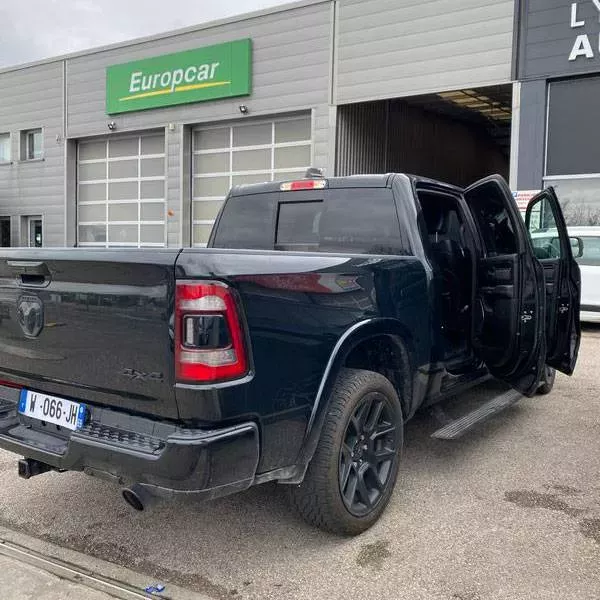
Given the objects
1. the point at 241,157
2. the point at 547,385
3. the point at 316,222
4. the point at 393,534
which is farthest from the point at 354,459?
the point at 241,157

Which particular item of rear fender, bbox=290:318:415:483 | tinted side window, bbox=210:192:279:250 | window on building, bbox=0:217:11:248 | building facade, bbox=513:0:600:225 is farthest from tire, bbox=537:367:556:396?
window on building, bbox=0:217:11:248

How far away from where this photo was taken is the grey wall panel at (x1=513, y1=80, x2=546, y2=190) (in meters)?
14.1

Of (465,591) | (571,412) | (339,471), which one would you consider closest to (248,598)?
(339,471)

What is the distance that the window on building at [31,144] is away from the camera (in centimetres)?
2347

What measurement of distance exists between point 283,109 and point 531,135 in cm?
662

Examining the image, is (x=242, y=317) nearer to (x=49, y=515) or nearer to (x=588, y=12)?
(x=49, y=515)

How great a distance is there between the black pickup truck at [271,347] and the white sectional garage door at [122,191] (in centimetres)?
1667

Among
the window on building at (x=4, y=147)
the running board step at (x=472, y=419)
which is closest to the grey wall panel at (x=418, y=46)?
the running board step at (x=472, y=419)

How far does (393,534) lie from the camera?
10.9 ft

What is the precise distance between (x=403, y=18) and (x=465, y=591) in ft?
49.7

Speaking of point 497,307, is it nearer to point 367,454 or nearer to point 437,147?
point 367,454

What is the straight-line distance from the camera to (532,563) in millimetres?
3000

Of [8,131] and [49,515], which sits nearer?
[49,515]

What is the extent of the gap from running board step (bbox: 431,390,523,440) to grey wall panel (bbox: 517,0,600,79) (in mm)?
11122
